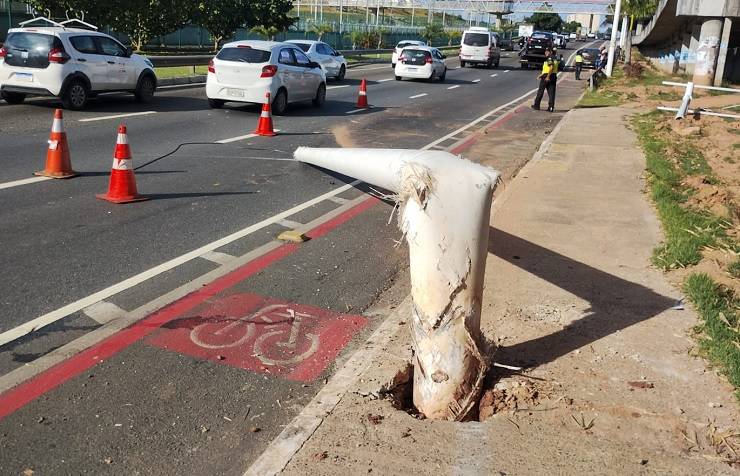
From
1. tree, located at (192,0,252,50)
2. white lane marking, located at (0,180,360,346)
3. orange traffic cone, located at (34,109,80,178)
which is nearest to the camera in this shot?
white lane marking, located at (0,180,360,346)

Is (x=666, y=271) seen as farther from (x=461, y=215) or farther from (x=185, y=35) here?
(x=185, y=35)

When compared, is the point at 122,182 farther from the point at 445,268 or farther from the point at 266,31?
the point at 266,31

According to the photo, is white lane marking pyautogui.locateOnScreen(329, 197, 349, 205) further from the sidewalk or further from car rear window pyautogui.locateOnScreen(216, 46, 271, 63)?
car rear window pyautogui.locateOnScreen(216, 46, 271, 63)

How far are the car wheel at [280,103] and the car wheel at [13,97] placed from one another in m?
5.45

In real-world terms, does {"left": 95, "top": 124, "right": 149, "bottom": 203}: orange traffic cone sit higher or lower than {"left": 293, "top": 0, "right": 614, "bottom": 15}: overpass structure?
lower

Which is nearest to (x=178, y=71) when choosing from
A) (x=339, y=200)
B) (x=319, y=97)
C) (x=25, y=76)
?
(x=319, y=97)

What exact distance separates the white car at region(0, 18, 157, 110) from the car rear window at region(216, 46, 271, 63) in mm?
2457

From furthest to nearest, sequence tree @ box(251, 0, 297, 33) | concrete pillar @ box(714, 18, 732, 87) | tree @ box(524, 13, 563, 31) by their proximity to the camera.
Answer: tree @ box(524, 13, 563, 31)
tree @ box(251, 0, 297, 33)
concrete pillar @ box(714, 18, 732, 87)

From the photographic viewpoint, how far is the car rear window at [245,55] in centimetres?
1653

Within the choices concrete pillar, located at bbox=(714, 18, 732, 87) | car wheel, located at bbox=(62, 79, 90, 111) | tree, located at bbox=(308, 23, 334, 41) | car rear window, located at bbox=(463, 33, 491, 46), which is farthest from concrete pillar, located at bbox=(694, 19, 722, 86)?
tree, located at bbox=(308, 23, 334, 41)

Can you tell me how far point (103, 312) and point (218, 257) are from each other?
154 cm

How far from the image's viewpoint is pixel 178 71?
2625cm

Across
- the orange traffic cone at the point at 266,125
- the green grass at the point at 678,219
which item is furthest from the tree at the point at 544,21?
the green grass at the point at 678,219

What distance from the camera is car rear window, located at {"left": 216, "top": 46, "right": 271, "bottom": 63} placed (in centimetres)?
1653
